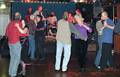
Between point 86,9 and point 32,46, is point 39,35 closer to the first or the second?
point 32,46

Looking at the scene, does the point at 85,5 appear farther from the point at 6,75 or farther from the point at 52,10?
the point at 6,75

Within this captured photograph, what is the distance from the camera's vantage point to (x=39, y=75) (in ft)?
35.0

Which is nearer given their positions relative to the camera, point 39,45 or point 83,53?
point 83,53

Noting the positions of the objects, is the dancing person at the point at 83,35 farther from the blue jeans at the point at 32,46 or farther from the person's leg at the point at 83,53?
the blue jeans at the point at 32,46

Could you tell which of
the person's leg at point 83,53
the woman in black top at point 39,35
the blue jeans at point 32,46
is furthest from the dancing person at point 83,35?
the blue jeans at point 32,46

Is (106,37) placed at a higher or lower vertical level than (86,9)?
lower

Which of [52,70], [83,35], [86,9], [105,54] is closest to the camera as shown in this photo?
[83,35]

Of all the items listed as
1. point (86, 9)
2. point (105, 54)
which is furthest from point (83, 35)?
point (86, 9)

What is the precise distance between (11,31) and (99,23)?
2833mm

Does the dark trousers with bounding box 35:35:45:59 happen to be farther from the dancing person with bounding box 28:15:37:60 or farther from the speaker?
the speaker

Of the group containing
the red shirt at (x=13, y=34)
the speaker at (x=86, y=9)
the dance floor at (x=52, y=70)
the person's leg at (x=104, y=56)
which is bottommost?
the dance floor at (x=52, y=70)

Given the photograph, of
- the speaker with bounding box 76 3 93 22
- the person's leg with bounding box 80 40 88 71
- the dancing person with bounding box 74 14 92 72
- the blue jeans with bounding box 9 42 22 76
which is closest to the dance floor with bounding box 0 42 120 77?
the person's leg with bounding box 80 40 88 71

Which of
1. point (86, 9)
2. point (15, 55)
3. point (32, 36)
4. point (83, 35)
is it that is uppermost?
point (86, 9)

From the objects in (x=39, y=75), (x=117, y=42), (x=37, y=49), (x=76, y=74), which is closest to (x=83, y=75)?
(x=76, y=74)
